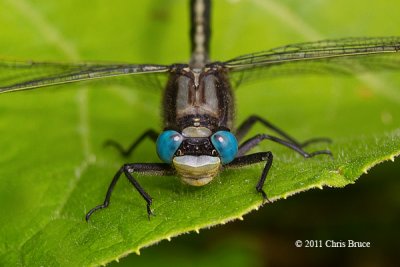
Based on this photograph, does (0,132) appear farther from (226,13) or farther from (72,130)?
(226,13)

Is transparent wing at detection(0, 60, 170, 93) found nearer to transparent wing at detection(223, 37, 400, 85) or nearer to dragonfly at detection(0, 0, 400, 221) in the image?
dragonfly at detection(0, 0, 400, 221)

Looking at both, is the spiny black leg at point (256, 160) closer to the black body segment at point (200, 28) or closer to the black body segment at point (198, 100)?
the black body segment at point (198, 100)

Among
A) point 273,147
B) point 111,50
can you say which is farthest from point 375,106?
point 111,50

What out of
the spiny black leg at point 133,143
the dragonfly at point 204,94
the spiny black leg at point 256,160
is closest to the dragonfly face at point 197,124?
the dragonfly at point 204,94

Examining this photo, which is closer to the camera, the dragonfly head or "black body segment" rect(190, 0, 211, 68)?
the dragonfly head

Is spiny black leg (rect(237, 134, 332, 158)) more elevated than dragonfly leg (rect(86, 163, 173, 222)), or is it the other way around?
spiny black leg (rect(237, 134, 332, 158))

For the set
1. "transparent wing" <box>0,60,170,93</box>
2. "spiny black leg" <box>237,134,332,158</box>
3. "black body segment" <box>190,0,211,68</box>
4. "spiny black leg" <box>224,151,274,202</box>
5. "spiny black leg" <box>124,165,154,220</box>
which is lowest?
"spiny black leg" <box>124,165,154,220</box>

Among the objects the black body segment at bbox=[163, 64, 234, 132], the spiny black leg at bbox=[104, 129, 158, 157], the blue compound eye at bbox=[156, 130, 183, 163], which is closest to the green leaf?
the spiny black leg at bbox=[104, 129, 158, 157]
